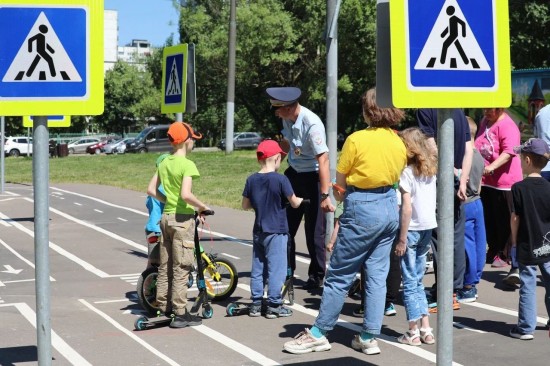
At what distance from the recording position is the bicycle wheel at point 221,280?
354 inches

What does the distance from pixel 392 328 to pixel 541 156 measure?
6.19ft

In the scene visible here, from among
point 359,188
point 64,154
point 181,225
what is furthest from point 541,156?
point 64,154

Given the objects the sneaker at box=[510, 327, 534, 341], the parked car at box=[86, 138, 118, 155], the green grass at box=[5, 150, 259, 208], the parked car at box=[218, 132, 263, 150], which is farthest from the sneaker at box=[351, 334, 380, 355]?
the parked car at box=[86, 138, 118, 155]

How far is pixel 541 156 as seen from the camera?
739 cm

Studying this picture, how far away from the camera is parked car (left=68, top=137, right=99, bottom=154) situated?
69562 millimetres

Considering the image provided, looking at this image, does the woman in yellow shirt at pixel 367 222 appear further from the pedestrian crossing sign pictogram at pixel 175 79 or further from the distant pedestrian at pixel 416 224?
the pedestrian crossing sign pictogram at pixel 175 79

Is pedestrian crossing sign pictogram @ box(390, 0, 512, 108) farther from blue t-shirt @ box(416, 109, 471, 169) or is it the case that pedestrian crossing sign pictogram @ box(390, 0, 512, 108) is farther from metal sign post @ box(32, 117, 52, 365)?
blue t-shirt @ box(416, 109, 471, 169)

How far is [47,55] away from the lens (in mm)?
4668

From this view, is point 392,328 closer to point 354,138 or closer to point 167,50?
point 354,138

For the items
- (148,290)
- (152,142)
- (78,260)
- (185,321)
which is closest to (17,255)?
(78,260)

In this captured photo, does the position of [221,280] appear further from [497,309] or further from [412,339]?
[497,309]

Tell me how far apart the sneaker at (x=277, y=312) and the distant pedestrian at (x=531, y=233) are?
2.02 meters

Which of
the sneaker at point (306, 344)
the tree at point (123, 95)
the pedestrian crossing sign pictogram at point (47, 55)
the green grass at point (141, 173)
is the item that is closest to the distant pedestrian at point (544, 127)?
the sneaker at point (306, 344)

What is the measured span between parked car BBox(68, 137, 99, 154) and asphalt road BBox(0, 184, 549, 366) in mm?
57483
